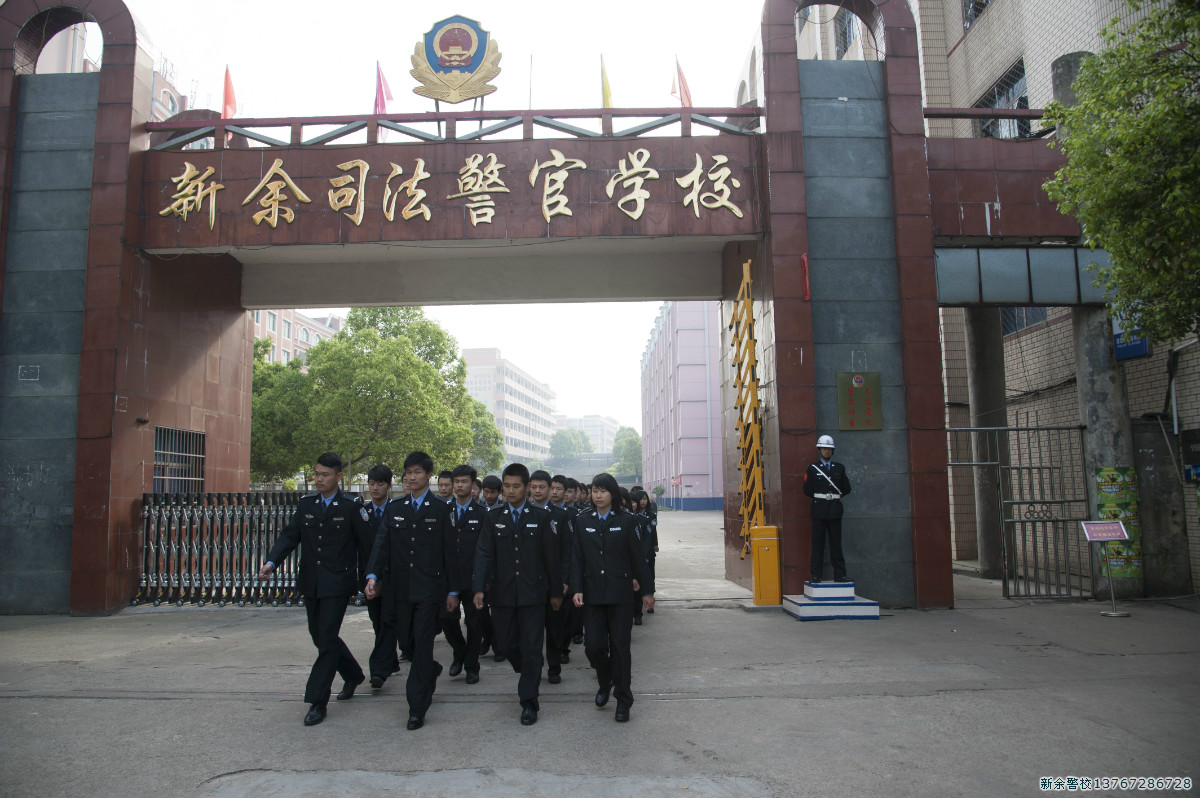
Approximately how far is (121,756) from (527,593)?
8.41ft

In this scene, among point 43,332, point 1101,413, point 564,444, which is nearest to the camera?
point 43,332

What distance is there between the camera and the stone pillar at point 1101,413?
34.0 ft

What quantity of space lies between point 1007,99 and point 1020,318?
13.7 ft

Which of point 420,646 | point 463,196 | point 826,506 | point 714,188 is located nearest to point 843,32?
point 714,188

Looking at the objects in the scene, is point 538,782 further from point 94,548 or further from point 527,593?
point 94,548

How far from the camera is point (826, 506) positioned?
9.16 metres

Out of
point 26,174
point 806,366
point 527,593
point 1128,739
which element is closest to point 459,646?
point 527,593

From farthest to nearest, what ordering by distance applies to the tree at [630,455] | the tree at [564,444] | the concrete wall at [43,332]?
the tree at [564,444], the tree at [630,455], the concrete wall at [43,332]

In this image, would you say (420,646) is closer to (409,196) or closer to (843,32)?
(409,196)

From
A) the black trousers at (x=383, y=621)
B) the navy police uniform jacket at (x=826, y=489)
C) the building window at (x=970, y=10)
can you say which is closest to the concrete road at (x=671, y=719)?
the black trousers at (x=383, y=621)

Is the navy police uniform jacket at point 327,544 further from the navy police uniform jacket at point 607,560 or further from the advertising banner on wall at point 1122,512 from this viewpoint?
the advertising banner on wall at point 1122,512

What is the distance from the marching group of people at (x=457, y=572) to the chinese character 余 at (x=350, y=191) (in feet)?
18.6

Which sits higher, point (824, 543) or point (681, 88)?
point (681, 88)

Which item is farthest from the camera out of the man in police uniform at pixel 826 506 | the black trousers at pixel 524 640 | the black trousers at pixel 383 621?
the man in police uniform at pixel 826 506
